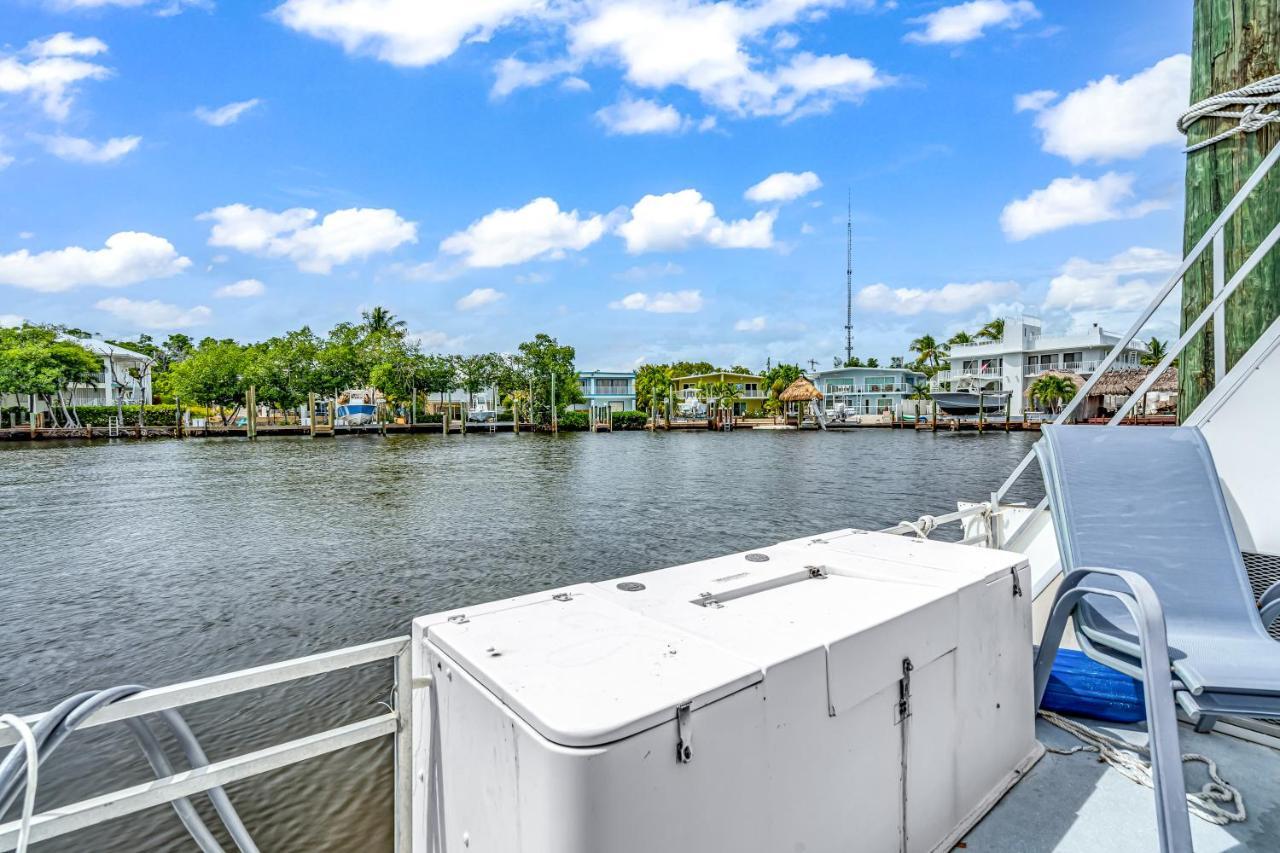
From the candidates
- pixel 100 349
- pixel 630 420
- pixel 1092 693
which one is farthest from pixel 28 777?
pixel 100 349

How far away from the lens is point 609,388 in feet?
200

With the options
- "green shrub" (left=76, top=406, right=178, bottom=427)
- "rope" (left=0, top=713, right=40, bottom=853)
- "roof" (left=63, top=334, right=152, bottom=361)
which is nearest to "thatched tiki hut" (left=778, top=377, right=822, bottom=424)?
"green shrub" (left=76, top=406, right=178, bottom=427)

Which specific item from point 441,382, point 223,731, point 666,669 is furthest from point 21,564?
point 441,382

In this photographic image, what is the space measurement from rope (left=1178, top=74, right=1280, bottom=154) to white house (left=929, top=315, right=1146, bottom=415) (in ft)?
164

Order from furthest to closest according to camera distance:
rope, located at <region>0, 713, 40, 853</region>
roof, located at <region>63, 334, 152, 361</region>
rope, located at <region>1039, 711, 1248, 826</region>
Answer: roof, located at <region>63, 334, 152, 361</region> < rope, located at <region>1039, 711, 1248, 826</region> < rope, located at <region>0, 713, 40, 853</region>

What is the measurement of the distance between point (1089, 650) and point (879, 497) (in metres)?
15.2

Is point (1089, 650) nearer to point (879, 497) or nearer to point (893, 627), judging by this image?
point (893, 627)

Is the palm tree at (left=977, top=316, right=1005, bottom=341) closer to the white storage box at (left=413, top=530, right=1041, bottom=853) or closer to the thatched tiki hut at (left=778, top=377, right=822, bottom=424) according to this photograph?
the thatched tiki hut at (left=778, top=377, right=822, bottom=424)

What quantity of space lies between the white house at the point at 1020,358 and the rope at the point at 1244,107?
50.1 meters

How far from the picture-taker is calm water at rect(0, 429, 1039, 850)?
431 cm

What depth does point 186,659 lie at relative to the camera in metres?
6.13

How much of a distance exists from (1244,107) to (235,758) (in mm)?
3605

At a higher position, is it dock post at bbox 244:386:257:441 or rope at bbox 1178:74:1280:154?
rope at bbox 1178:74:1280:154

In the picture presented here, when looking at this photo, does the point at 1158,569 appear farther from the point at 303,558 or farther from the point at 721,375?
the point at 721,375
